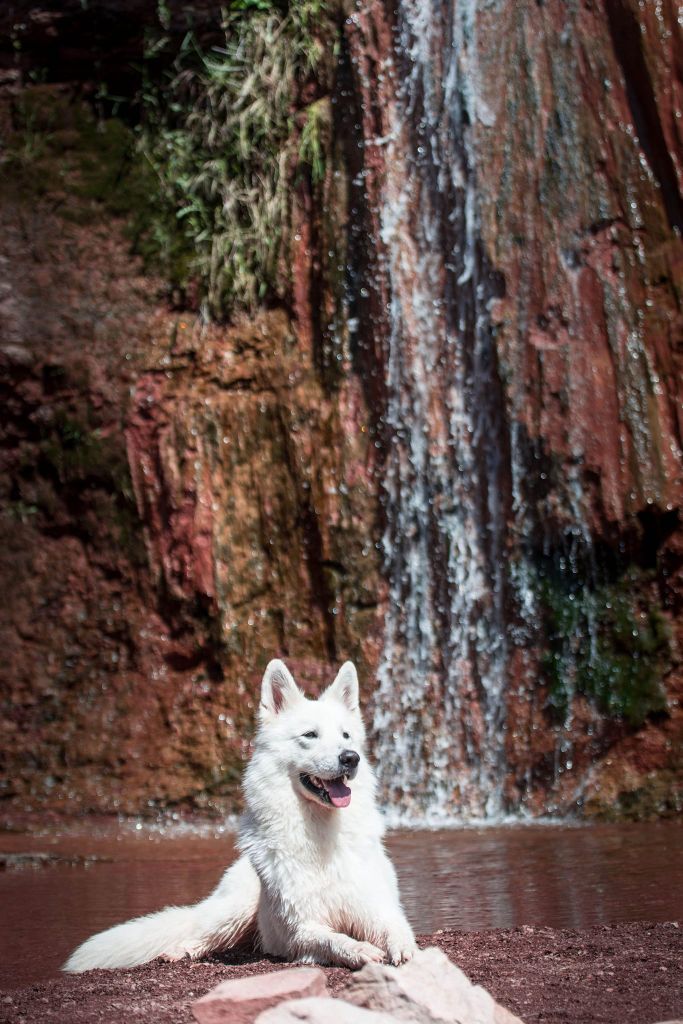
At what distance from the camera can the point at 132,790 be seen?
959cm

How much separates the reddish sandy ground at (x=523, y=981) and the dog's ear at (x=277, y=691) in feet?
2.85

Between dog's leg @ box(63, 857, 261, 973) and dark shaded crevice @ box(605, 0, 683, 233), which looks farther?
dark shaded crevice @ box(605, 0, 683, 233)

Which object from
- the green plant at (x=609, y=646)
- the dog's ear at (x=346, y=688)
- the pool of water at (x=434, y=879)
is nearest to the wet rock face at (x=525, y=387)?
the green plant at (x=609, y=646)

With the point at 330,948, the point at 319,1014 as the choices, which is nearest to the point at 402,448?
the point at 330,948

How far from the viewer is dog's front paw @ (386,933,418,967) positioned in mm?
3738

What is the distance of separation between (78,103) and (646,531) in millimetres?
6757

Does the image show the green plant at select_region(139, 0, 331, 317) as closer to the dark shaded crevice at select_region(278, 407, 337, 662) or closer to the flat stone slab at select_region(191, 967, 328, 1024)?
the dark shaded crevice at select_region(278, 407, 337, 662)

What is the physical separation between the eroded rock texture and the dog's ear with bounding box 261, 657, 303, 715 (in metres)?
5.12

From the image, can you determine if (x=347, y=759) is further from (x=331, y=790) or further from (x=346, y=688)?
(x=346, y=688)

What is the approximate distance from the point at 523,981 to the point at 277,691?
1.30 meters

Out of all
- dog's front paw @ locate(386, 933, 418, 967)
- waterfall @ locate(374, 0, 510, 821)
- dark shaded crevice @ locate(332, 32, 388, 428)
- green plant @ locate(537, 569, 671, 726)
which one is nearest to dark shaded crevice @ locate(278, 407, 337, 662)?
waterfall @ locate(374, 0, 510, 821)

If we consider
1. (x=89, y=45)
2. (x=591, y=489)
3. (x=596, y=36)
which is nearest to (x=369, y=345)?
(x=591, y=489)

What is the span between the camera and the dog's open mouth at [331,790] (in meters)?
4.07

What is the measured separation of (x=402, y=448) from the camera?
1040cm
